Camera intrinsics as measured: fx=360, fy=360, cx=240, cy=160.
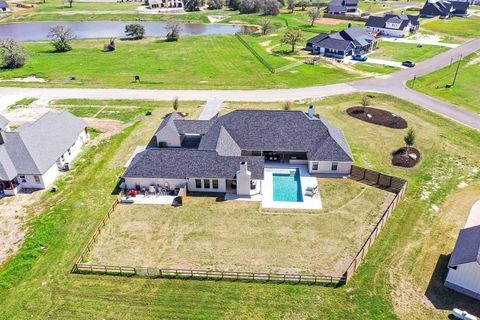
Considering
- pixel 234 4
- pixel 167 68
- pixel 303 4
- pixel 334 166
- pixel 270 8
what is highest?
pixel 303 4

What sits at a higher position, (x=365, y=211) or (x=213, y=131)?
(x=213, y=131)

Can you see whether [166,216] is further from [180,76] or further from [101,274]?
[180,76]

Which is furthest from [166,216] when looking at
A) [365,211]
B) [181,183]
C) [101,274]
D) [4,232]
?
[365,211]

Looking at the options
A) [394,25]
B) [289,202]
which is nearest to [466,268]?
[289,202]

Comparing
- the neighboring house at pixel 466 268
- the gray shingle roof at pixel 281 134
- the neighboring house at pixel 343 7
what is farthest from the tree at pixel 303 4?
the neighboring house at pixel 466 268

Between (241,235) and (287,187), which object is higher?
(287,187)

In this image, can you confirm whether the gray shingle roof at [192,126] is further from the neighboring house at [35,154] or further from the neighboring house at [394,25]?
the neighboring house at [394,25]

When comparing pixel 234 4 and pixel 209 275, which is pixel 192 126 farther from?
pixel 234 4
